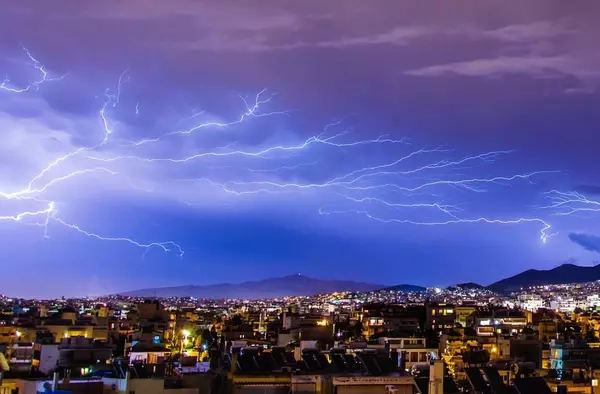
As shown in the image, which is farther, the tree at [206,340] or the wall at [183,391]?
the tree at [206,340]

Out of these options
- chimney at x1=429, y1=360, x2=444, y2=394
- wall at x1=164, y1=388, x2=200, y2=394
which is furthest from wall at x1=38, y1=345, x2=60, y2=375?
chimney at x1=429, y1=360, x2=444, y2=394

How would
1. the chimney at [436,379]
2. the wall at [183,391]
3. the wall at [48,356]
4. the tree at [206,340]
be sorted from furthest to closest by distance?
the tree at [206,340] < the wall at [48,356] < the chimney at [436,379] < the wall at [183,391]

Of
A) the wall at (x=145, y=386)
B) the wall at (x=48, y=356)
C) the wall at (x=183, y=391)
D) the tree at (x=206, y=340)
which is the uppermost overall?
the tree at (x=206, y=340)

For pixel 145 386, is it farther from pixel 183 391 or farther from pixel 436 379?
pixel 436 379

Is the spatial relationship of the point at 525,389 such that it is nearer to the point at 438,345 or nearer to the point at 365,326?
the point at 438,345

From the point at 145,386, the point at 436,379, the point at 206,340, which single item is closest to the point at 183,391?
the point at 145,386

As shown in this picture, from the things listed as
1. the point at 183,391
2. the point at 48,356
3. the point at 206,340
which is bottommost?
the point at 183,391

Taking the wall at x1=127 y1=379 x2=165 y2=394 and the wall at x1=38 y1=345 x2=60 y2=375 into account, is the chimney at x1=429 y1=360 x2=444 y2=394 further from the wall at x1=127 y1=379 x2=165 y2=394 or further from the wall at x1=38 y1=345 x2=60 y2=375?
the wall at x1=38 y1=345 x2=60 y2=375

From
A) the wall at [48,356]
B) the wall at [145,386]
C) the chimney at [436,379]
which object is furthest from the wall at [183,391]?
the wall at [48,356]

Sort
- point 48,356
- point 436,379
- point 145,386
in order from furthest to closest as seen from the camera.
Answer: point 48,356 → point 436,379 → point 145,386

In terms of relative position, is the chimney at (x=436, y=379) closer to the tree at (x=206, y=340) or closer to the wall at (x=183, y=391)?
the wall at (x=183, y=391)

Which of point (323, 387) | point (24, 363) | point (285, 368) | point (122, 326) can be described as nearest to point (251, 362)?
point (285, 368)
